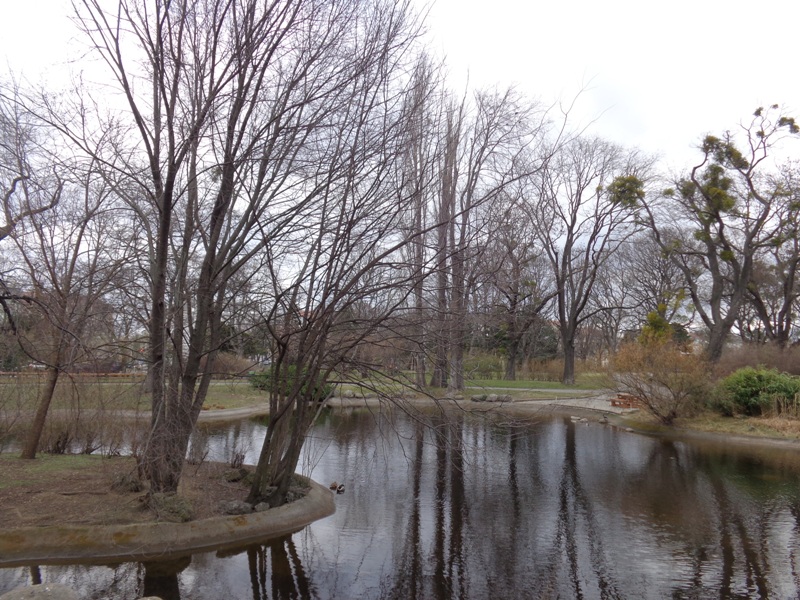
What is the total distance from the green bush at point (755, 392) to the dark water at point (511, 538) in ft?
17.0

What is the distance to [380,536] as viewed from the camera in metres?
9.56

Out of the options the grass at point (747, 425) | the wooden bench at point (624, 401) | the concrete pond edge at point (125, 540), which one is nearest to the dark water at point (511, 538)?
the concrete pond edge at point (125, 540)

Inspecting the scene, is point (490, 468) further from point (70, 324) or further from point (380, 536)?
point (70, 324)

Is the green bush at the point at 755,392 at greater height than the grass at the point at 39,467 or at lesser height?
greater

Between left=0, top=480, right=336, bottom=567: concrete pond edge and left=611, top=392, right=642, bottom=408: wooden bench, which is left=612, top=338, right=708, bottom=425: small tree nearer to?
left=611, top=392, right=642, bottom=408: wooden bench

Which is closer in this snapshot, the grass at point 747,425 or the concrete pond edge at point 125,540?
the concrete pond edge at point 125,540

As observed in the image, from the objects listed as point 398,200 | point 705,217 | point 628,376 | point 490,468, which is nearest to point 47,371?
point 398,200

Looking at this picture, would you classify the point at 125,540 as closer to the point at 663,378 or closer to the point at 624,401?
the point at 663,378

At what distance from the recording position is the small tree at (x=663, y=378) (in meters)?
21.0

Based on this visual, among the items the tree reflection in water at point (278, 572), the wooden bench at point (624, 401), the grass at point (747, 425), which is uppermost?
the wooden bench at point (624, 401)

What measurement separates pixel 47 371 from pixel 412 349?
7.90 meters

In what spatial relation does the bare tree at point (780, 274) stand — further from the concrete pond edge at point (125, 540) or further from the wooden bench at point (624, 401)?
the concrete pond edge at point (125, 540)

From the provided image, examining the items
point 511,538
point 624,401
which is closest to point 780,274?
point 624,401

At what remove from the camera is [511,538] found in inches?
374
